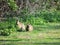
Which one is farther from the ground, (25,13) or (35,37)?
(25,13)

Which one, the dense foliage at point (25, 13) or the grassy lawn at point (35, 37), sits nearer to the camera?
the grassy lawn at point (35, 37)

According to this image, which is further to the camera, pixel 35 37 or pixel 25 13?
pixel 25 13

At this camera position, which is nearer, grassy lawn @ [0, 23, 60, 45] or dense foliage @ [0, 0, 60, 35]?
grassy lawn @ [0, 23, 60, 45]

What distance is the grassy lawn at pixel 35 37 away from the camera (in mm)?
11322

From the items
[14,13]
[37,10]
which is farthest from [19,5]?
[37,10]

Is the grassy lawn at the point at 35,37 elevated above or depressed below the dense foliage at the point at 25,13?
below

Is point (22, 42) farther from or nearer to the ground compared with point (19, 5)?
nearer to the ground

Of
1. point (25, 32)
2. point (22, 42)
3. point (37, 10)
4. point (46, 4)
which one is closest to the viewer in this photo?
point (22, 42)

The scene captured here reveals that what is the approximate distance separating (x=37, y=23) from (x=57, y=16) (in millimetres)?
2341

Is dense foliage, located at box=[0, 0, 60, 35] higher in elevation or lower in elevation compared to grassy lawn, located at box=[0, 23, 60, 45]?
higher

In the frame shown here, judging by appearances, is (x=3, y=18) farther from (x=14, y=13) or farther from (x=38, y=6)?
(x=38, y=6)

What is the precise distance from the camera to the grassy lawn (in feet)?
37.1

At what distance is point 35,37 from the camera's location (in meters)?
12.4

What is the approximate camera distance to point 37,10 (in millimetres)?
18109
